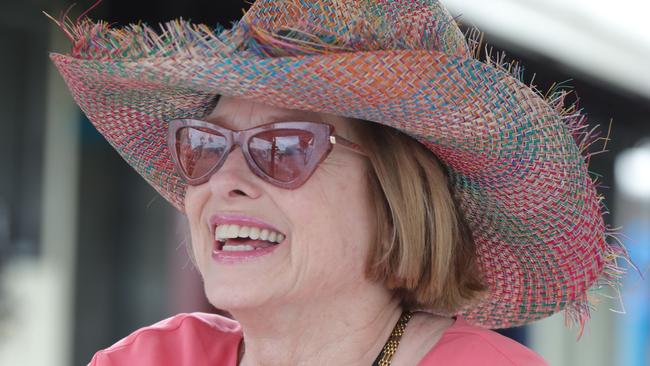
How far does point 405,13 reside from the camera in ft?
6.64

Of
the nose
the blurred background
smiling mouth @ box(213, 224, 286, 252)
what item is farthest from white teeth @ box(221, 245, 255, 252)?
the blurred background

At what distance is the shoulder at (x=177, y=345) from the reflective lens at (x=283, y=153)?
0.57 metres

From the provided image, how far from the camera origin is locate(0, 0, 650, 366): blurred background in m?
5.50

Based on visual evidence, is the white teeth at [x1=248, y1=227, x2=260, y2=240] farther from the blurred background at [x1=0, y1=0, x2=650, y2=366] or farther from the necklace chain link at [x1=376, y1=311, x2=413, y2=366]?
the blurred background at [x1=0, y1=0, x2=650, y2=366]

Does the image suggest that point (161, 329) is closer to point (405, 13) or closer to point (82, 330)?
point (405, 13)

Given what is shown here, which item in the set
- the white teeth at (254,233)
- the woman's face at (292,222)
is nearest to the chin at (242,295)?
the woman's face at (292,222)

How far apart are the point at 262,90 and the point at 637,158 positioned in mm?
10347

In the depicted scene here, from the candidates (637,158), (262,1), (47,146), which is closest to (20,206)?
(47,146)

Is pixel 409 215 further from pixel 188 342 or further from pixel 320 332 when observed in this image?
pixel 188 342

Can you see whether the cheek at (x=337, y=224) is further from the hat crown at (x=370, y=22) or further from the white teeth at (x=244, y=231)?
the hat crown at (x=370, y=22)

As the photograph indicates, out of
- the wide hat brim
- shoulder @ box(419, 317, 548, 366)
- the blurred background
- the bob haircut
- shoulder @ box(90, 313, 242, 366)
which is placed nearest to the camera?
the wide hat brim

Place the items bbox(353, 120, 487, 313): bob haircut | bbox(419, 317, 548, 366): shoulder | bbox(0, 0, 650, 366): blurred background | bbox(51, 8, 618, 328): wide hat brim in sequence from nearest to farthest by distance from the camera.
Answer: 1. bbox(51, 8, 618, 328): wide hat brim
2. bbox(419, 317, 548, 366): shoulder
3. bbox(353, 120, 487, 313): bob haircut
4. bbox(0, 0, 650, 366): blurred background

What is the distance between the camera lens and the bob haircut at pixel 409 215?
2137 millimetres

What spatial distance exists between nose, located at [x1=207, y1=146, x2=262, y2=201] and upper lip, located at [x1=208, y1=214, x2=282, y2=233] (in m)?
0.04
